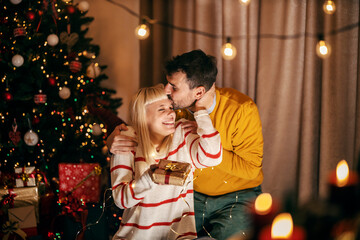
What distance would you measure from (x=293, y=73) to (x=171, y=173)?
4.95 feet

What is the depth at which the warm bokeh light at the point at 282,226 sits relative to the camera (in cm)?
48

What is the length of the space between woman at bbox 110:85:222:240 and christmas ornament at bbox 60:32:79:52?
1190 millimetres

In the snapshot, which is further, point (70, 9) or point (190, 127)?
point (70, 9)

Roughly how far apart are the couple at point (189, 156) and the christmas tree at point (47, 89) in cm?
71

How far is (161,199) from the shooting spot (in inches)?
63.6

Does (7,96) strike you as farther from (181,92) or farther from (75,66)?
(181,92)

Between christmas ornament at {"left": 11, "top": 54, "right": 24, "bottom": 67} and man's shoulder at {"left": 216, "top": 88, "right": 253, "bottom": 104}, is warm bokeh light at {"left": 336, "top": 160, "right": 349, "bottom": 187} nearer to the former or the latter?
man's shoulder at {"left": 216, "top": 88, "right": 253, "bottom": 104}

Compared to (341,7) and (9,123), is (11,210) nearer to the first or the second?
(9,123)

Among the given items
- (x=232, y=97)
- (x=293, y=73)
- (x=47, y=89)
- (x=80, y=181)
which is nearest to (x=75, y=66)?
(x=47, y=89)

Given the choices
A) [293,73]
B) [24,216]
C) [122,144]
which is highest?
[293,73]

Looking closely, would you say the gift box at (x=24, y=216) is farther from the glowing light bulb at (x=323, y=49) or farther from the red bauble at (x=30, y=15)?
the glowing light bulb at (x=323, y=49)

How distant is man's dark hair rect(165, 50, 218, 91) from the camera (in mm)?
1835

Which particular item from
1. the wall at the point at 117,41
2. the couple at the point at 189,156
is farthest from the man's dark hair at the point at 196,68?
the wall at the point at 117,41

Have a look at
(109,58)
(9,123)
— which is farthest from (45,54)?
(109,58)
